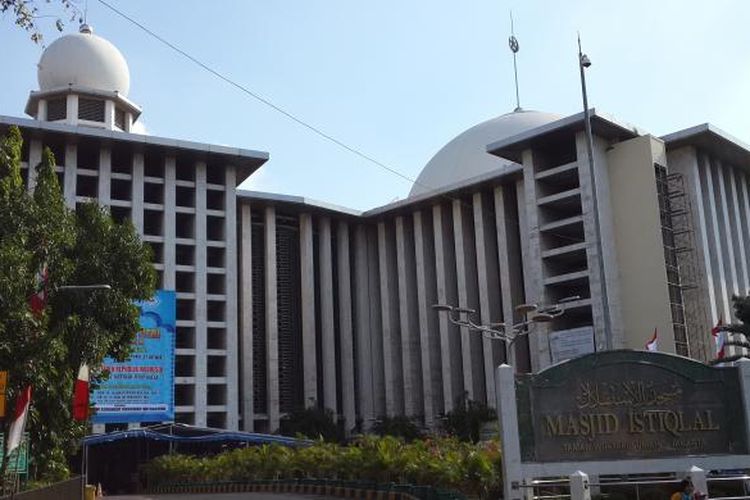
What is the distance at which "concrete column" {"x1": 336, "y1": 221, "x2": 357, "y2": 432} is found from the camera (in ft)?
212

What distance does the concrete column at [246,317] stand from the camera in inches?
2308

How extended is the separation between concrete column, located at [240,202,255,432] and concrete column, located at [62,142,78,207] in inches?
470

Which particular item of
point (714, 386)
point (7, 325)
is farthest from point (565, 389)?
point (7, 325)

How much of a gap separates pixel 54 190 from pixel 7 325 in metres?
3.72

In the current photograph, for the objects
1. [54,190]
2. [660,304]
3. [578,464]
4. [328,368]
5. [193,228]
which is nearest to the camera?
[578,464]

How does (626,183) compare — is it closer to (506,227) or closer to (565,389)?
(506,227)

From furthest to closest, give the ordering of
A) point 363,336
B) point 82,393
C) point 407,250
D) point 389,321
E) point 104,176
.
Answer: point 363,336 → point 407,250 → point 389,321 → point 104,176 → point 82,393

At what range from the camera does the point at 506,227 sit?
2335 inches

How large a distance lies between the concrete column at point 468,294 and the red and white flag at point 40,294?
40.8 m

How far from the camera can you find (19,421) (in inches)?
A: 728

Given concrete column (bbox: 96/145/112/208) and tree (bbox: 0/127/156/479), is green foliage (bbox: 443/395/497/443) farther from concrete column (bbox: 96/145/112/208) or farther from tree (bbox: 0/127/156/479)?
tree (bbox: 0/127/156/479)

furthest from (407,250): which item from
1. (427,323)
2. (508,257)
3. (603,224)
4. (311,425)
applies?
(603,224)

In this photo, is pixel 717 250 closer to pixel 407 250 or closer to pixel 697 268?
pixel 697 268

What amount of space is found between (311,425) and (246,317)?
8.58 metres
